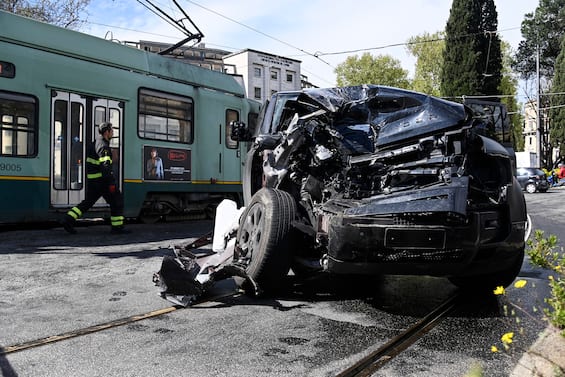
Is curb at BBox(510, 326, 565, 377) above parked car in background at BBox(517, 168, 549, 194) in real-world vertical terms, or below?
below

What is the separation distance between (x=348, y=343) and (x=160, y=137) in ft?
24.2

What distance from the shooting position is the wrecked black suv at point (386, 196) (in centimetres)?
319

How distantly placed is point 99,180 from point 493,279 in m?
6.17

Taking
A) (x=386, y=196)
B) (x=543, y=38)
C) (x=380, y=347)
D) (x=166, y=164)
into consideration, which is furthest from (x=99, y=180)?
(x=543, y=38)

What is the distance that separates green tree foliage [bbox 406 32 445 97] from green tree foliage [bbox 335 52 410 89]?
5.53 feet

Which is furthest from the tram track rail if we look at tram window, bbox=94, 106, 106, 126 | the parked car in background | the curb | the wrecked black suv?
the parked car in background

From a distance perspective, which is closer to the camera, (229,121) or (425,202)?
(425,202)

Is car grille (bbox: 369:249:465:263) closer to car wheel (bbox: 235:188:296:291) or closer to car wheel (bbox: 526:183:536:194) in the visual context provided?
car wheel (bbox: 235:188:296:291)

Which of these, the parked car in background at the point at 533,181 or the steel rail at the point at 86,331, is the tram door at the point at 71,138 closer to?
the steel rail at the point at 86,331

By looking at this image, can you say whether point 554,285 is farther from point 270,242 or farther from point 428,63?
point 428,63

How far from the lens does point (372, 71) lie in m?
46.9

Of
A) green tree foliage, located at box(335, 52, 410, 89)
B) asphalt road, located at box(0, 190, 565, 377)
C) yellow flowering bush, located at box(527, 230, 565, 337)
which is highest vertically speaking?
green tree foliage, located at box(335, 52, 410, 89)

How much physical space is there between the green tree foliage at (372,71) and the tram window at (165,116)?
38053 mm

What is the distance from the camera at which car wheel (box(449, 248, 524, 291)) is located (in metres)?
3.86
